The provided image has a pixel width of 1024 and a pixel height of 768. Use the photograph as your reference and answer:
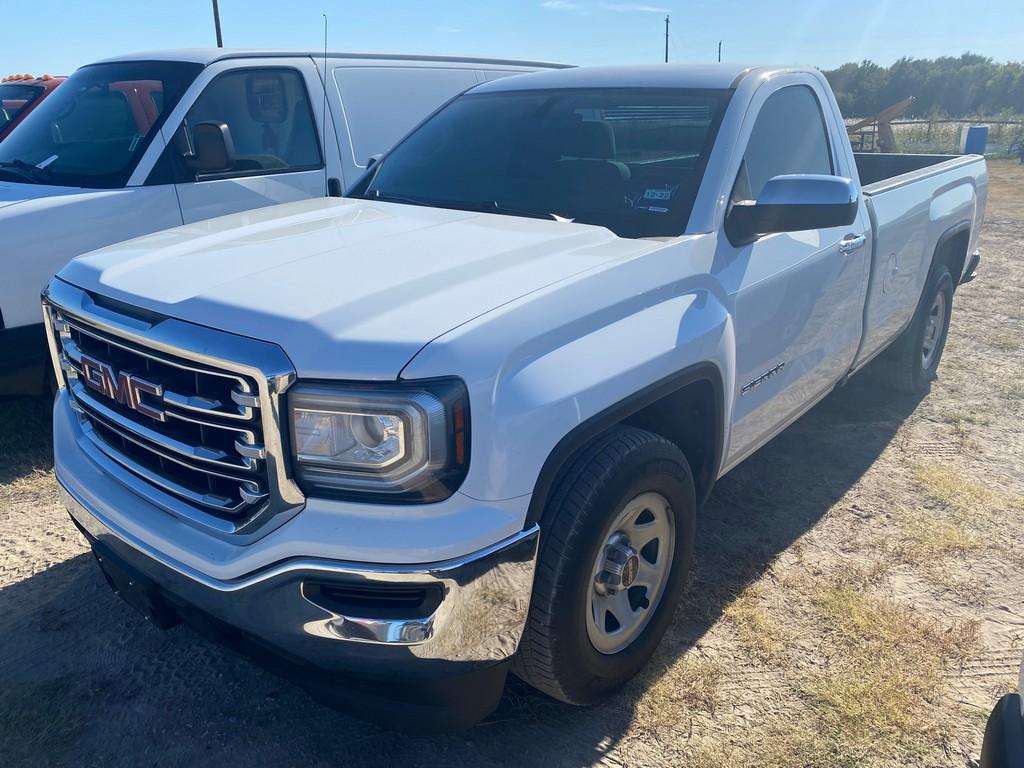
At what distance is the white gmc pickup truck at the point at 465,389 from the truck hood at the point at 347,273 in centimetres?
1

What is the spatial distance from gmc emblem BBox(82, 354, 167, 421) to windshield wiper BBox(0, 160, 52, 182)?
2.80 metres

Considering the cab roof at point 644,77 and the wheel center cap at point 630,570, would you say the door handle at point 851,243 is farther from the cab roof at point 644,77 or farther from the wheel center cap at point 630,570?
the wheel center cap at point 630,570

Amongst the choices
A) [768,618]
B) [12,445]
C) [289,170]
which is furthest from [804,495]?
[12,445]

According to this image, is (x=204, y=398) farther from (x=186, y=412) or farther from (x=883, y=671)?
(x=883, y=671)

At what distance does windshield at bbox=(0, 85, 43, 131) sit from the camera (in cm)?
910

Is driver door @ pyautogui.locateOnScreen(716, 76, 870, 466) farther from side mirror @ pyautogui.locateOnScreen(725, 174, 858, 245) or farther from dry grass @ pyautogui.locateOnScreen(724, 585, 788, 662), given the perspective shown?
dry grass @ pyautogui.locateOnScreen(724, 585, 788, 662)

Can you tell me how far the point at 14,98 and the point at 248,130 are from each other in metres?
5.80

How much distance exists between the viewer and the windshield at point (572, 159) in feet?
10.2

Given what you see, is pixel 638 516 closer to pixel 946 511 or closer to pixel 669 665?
pixel 669 665

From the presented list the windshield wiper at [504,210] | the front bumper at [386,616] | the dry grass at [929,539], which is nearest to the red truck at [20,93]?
the windshield wiper at [504,210]

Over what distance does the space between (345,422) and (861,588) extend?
231cm

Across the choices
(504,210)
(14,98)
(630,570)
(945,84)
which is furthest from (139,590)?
(945,84)

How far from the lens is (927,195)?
4738 mm

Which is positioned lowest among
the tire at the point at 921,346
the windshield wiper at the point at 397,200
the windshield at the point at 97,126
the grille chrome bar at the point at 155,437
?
the tire at the point at 921,346
